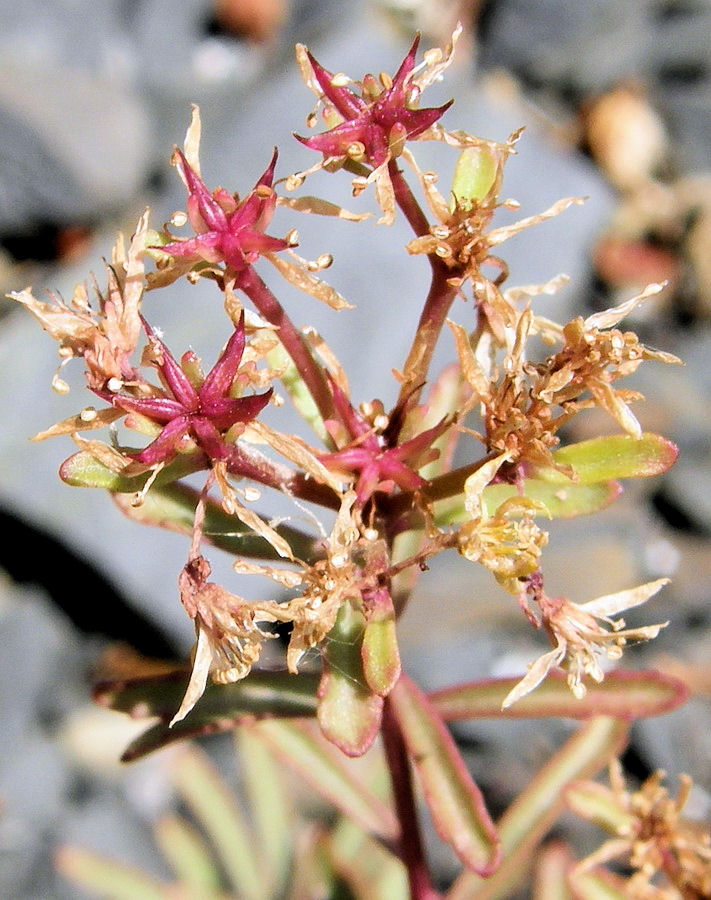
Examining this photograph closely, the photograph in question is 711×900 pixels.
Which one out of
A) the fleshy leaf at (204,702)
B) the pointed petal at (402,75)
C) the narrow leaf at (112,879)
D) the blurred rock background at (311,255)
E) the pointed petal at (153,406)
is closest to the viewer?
the pointed petal at (153,406)

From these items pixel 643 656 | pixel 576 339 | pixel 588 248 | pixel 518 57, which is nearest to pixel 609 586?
pixel 643 656

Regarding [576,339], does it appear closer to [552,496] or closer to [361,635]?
[552,496]

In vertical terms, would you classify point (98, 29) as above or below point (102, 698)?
above

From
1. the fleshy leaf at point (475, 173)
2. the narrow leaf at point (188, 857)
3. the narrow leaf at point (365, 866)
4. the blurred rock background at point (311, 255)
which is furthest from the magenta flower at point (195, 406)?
the blurred rock background at point (311, 255)

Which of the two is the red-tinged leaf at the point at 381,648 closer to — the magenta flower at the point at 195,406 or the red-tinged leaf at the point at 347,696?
the red-tinged leaf at the point at 347,696

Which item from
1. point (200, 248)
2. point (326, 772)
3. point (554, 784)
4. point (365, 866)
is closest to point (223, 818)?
point (365, 866)

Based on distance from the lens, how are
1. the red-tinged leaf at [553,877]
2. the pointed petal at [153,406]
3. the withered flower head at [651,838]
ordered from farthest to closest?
the red-tinged leaf at [553,877] → the withered flower head at [651,838] → the pointed petal at [153,406]

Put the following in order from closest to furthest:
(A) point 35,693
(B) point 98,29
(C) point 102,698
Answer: (C) point 102,698
(A) point 35,693
(B) point 98,29
